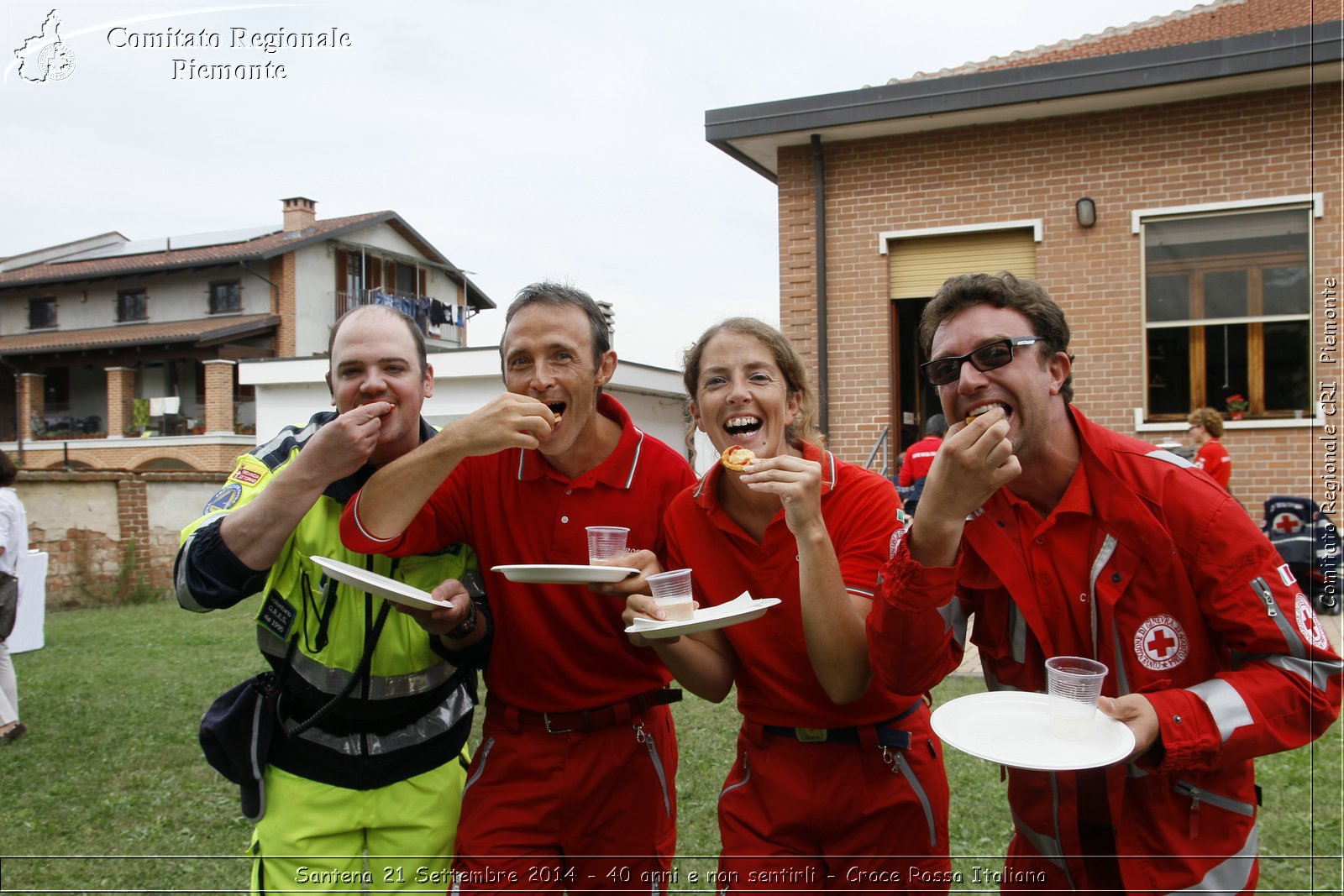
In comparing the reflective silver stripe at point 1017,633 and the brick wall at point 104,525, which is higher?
the reflective silver stripe at point 1017,633

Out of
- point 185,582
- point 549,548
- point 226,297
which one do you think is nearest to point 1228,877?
point 549,548

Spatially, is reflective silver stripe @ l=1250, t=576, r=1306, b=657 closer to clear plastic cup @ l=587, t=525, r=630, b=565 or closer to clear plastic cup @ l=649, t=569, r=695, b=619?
clear plastic cup @ l=649, t=569, r=695, b=619

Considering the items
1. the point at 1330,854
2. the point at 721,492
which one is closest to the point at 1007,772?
the point at 721,492

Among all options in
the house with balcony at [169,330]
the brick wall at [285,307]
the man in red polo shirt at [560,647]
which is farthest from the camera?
the brick wall at [285,307]

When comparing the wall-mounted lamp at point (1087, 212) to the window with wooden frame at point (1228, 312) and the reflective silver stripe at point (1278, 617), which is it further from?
the reflective silver stripe at point (1278, 617)

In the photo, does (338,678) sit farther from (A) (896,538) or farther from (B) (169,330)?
(B) (169,330)

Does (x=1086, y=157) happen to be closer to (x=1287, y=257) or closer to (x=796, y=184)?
(x=1287, y=257)

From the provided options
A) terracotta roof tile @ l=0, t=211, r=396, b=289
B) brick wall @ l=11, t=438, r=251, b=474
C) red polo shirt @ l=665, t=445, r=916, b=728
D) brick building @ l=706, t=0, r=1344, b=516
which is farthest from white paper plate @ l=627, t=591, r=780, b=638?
brick wall @ l=11, t=438, r=251, b=474

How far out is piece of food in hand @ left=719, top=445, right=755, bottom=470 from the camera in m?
2.79

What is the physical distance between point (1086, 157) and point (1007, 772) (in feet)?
35.5

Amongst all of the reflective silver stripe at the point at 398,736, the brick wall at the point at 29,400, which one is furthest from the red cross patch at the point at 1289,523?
the brick wall at the point at 29,400

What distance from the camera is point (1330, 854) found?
→ 14.5 ft

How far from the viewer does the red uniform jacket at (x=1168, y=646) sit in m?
2.15

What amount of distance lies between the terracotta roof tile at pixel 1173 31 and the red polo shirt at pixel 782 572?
10191 mm
